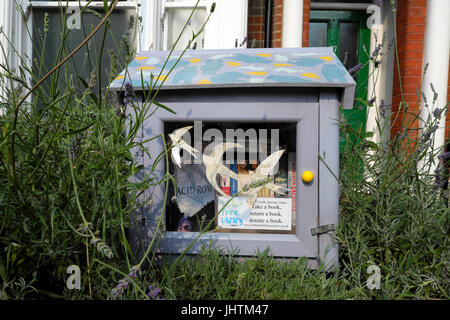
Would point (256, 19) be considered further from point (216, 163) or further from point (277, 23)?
point (216, 163)

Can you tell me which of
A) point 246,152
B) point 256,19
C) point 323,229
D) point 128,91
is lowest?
point 323,229

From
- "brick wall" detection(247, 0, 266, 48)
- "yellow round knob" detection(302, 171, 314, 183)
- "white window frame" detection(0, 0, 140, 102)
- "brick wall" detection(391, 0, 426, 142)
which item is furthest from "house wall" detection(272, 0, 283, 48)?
"yellow round knob" detection(302, 171, 314, 183)

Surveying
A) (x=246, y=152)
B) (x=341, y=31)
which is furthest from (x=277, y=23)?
(x=246, y=152)

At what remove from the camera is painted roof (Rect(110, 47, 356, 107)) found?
4.22ft

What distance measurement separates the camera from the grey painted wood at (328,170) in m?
1.30

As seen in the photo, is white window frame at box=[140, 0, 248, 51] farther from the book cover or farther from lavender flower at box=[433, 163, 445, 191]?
lavender flower at box=[433, 163, 445, 191]

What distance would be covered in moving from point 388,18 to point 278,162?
3.53 metres

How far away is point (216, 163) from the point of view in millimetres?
1411

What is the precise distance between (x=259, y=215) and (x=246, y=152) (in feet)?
0.84

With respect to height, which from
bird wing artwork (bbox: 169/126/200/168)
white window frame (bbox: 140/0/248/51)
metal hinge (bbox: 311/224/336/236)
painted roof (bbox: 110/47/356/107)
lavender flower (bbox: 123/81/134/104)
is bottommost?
metal hinge (bbox: 311/224/336/236)

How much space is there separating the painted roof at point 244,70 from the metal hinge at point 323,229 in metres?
0.49

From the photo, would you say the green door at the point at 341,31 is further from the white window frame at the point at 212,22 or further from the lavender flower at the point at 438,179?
the lavender flower at the point at 438,179

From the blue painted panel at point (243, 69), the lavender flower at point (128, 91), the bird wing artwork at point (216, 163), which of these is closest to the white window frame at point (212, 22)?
the blue painted panel at point (243, 69)
